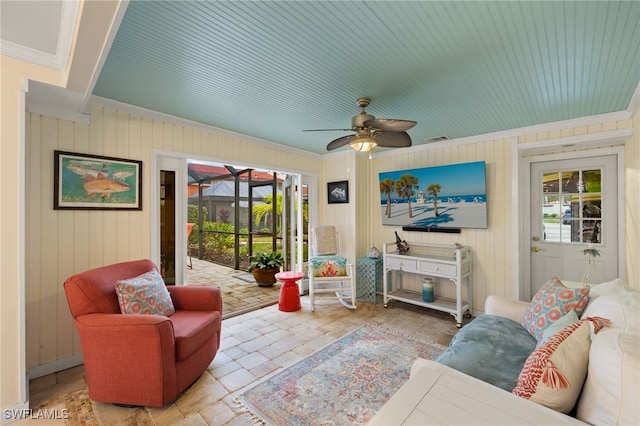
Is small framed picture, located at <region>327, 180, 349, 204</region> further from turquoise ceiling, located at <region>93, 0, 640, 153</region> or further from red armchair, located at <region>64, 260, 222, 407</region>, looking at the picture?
red armchair, located at <region>64, 260, 222, 407</region>

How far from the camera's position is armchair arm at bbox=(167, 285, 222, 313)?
258 centimetres

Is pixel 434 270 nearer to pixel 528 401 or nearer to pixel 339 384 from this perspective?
pixel 339 384

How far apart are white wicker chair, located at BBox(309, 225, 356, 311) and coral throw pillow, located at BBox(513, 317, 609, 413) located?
2.83 m

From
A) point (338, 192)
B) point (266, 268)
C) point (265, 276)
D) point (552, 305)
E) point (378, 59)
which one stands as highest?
point (378, 59)

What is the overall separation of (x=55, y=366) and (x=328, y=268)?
9.68 ft

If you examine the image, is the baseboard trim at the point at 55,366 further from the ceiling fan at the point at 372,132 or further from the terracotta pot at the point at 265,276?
the ceiling fan at the point at 372,132

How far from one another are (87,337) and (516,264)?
429 cm

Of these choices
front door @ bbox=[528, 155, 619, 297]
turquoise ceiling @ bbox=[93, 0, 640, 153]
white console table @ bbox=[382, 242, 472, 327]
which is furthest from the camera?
white console table @ bbox=[382, 242, 472, 327]

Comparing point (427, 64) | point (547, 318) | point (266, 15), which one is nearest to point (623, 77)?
point (427, 64)

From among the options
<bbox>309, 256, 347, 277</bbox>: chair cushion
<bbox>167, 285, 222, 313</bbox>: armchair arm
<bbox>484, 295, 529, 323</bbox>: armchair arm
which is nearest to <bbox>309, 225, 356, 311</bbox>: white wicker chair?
Answer: <bbox>309, 256, 347, 277</bbox>: chair cushion

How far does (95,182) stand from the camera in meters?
2.65

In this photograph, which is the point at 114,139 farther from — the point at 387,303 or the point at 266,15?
the point at 387,303

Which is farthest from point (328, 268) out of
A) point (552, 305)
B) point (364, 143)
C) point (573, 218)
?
point (573, 218)

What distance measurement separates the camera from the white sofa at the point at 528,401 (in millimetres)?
939
